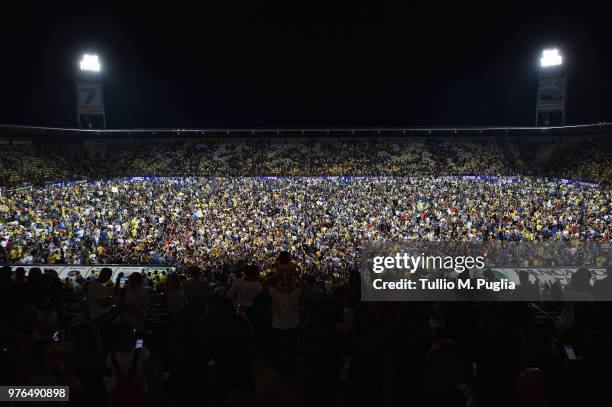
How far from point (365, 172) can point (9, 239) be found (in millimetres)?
29268

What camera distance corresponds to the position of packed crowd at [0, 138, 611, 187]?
1505 inches

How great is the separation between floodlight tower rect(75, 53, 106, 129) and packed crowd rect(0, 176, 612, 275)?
21.5m

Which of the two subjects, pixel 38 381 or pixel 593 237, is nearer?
pixel 38 381

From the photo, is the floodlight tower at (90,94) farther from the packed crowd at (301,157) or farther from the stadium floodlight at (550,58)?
the stadium floodlight at (550,58)

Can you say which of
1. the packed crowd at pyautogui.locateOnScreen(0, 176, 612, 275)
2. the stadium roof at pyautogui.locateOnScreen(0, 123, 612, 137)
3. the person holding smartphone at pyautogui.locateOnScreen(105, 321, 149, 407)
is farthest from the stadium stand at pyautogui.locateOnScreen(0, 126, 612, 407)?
the stadium roof at pyautogui.locateOnScreen(0, 123, 612, 137)

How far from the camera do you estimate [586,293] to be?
4973 mm

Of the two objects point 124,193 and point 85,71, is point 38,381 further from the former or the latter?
point 85,71

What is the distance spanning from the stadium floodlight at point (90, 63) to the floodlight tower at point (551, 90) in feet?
153

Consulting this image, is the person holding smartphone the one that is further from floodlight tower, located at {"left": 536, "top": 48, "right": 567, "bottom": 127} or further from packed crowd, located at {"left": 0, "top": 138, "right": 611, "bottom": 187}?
floodlight tower, located at {"left": 536, "top": 48, "right": 567, "bottom": 127}

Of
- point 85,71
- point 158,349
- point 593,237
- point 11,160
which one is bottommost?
point 593,237

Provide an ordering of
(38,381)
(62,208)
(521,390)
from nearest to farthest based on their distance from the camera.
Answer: (521,390), (38,381), (62,208)

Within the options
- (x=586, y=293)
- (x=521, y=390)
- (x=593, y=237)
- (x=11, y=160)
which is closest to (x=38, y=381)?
(x=521, y=390)

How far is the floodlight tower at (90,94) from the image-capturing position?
44.5 metres

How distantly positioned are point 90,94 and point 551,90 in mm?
Answer: 48236
